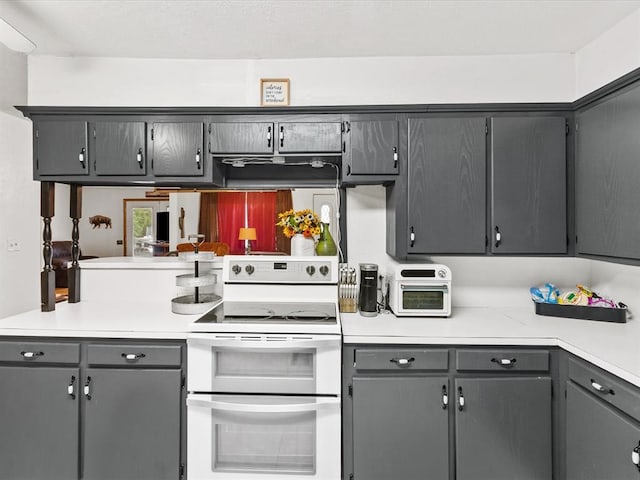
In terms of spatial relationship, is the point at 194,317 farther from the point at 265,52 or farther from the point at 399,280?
the point at 265,52

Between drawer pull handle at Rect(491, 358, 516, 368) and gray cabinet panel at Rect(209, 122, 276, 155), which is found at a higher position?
gray cabinet panel at Rect(209, 122, 276, 155)

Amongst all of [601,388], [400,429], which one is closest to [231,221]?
[400,429]

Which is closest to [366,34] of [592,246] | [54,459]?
[592,246]

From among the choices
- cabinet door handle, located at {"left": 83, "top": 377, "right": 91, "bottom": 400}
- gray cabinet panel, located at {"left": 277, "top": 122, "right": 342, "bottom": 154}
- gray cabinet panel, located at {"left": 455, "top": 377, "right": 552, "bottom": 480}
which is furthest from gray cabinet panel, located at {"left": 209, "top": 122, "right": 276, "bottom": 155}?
gray cabinet panel, located at {"left": 455, "top": 377, "right": 552, "bottom": 480}

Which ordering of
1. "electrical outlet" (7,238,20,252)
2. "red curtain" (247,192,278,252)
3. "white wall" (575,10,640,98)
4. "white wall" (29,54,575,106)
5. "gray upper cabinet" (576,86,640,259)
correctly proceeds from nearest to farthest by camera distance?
"gray upper cabinet" (576,86,640,259)
"white wall" (575,10,640,98)
"electrical outlet" (7,238,20,252)
"white wall" (29,54,575,106)
"red curtain" (247,192,278,252)

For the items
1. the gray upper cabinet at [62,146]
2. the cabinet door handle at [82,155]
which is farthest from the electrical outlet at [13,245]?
the cabinet door handle at [82,155]

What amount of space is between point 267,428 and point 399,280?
109 cm

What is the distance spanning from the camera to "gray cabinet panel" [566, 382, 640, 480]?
1408 mm

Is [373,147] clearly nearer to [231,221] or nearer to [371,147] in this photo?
[371,147]

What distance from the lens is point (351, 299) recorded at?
7.66 feet

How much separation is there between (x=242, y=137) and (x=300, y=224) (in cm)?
67

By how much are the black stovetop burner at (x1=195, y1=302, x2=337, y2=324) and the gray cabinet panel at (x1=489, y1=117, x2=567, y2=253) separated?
113 cm

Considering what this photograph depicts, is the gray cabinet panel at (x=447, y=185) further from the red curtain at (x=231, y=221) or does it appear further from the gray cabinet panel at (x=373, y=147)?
the red curtain at (x=231, y=221)

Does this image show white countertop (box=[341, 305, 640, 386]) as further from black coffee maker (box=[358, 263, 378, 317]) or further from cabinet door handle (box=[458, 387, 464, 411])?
cabinet door handle (box=[458, 387, 464, 411])
